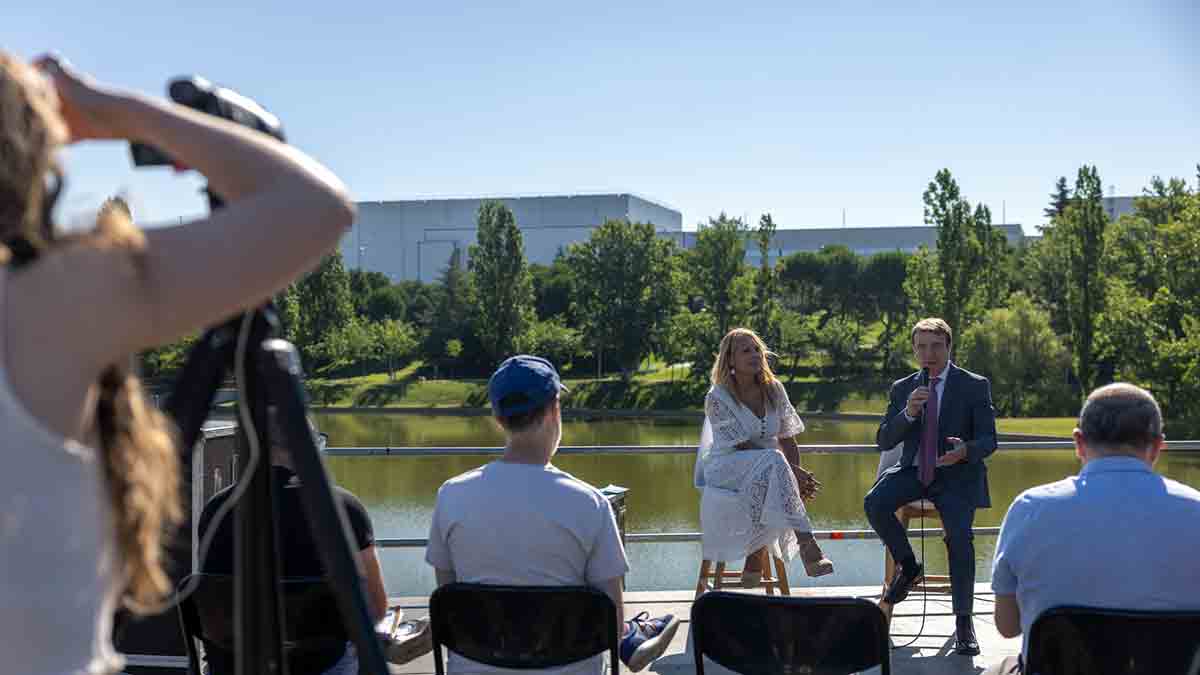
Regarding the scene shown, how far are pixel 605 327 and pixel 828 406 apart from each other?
1340 cm

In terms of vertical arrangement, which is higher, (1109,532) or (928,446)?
(1109,532)

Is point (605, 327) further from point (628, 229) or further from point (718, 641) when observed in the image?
point (718, 641)

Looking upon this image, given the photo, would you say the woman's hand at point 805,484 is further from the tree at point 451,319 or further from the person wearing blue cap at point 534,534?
the tree at point 451,319

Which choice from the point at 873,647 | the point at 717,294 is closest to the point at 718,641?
the point at 873,647

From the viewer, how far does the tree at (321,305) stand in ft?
172

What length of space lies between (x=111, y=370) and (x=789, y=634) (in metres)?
2.02

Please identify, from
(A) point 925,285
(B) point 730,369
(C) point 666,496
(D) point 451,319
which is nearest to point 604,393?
(D) point 451,319

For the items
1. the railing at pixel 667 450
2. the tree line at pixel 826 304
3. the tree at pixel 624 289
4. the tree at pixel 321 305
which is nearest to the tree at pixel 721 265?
the tree line at pixel 826 304

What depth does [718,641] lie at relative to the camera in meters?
2.82

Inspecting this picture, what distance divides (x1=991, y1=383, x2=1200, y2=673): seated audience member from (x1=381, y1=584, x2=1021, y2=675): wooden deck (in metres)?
1.35

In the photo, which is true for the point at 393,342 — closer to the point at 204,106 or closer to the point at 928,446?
the point at 928,446

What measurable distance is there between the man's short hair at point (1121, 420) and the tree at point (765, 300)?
45807 millimetres

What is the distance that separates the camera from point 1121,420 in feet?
9.00

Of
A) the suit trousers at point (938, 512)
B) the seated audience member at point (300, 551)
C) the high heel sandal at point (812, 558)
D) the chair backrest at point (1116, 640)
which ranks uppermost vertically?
the seated audience member at point (300, 551)
